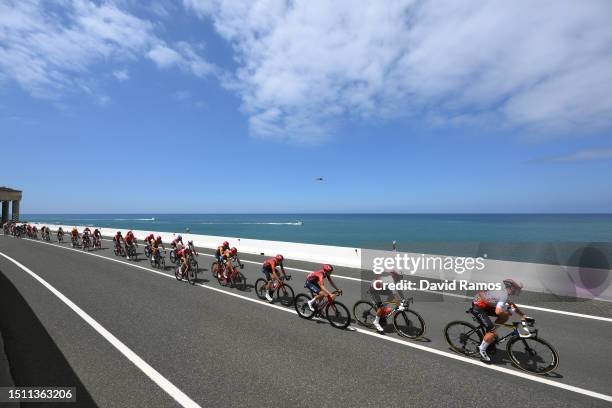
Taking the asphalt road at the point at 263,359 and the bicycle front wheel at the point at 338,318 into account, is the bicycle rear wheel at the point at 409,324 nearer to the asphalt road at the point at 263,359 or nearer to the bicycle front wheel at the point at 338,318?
the asphalt road at the point at 263,359

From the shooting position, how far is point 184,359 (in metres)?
5.05

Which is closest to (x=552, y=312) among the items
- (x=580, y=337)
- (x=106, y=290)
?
(x=580, y=337)

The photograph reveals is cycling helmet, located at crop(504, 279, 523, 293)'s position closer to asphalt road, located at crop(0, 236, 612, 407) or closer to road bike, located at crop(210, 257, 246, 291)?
asphalt road, located at crop(0, 236, 612, 407)

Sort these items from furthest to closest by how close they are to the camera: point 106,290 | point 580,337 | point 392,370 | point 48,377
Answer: point 106,290, point 580,337, point 392,370, point 48,377

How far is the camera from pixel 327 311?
696 cm

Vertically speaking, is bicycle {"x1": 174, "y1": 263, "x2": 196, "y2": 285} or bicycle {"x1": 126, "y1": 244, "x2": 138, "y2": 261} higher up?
bicycle {"x1": 126, "y1": 244, "x2": 138, "y2": 261}

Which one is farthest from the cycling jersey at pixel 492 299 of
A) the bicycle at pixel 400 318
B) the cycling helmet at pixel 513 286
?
the bicycle at pixel 400 318

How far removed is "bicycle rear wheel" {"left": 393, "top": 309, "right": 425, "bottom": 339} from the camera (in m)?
6.19

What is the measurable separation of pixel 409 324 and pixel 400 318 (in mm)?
383

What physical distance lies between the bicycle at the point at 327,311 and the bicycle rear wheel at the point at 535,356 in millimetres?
3110

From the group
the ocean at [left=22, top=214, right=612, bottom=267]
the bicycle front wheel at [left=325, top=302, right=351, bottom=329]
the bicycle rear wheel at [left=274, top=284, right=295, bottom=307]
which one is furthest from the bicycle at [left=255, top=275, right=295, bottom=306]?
the ocean at [left=22, top=214, right=612, bottom=267]

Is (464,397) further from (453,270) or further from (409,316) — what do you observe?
(453,270)

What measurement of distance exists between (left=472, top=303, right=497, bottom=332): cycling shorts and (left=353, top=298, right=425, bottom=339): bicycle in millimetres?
1066

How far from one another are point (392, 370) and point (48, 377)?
17.0 feet
